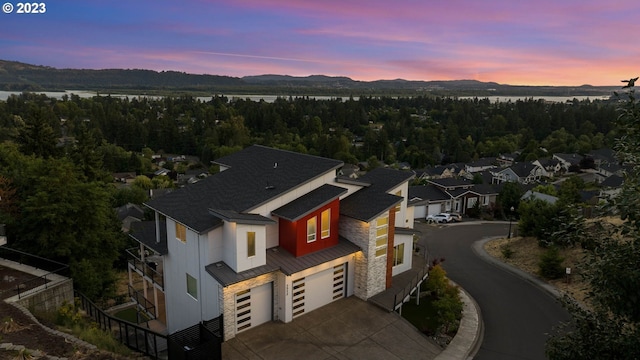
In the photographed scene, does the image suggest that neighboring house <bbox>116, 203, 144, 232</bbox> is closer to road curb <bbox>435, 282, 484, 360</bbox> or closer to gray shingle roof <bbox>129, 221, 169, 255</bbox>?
gray shingle roof <bbox>129, 221, 169, 255</bbox>

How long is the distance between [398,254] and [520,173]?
218 ft

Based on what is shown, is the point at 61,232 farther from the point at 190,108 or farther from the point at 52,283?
the point at 190,108

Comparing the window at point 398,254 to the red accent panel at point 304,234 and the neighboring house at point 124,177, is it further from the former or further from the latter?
the neighboring house at point 124,177

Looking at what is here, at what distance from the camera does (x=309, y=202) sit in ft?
65.2

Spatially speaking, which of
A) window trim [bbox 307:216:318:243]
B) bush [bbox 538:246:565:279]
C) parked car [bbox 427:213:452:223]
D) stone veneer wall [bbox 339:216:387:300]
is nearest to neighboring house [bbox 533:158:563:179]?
parked car [bbox 427:213:452:223]

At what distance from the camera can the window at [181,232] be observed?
63.2ft

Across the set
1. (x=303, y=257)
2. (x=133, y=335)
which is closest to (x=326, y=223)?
(x=303, y=257)

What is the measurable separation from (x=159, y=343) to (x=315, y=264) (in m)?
7.48

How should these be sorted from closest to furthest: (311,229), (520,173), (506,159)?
(311,229)
(520,173)
(506,159)

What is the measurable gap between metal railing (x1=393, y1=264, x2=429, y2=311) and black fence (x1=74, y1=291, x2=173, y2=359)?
10755mm

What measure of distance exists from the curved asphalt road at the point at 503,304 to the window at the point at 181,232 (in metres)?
14.1

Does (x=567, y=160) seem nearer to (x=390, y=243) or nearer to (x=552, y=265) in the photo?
(x=552, y=265)

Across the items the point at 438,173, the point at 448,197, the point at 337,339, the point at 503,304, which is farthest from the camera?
the point at 438,173

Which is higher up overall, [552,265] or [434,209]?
[552,265]
